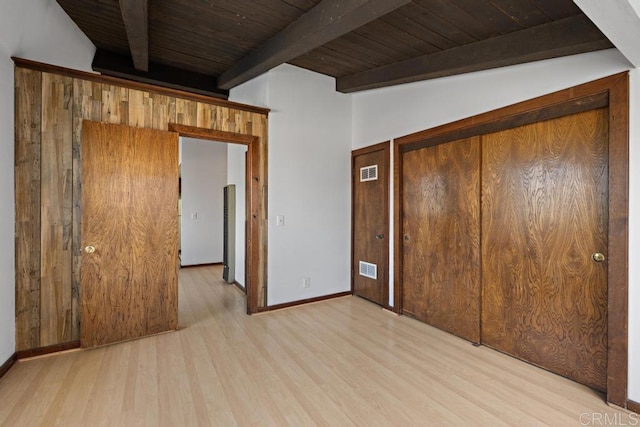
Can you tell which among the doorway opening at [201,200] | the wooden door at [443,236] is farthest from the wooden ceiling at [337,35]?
the doorway opening at [201,200]

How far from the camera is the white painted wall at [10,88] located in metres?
2.19

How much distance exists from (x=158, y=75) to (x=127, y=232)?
2147mm

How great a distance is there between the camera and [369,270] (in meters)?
4.06

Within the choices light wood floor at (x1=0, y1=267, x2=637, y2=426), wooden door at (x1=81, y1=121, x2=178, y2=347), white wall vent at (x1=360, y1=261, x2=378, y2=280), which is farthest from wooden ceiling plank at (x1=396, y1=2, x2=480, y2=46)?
light wood floor at (x1=0, y1=267, x2=637, y2=426)

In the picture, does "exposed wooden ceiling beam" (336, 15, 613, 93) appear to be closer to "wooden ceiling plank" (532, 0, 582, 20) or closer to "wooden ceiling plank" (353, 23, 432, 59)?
"wooden ceiling plank" (532, 0, 582, 20)

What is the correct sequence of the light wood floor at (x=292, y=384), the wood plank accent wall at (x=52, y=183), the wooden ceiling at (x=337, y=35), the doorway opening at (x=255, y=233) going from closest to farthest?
1. the light wood floor at (x=292, y=384)
2. the wooden ceiling at (x=337, y=35)
3. the wood plank accent wall at (x=52, y=183)
4. the doorway opening at (x=255, y=233)

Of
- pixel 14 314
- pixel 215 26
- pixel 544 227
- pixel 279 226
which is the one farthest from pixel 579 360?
pixel 14 314

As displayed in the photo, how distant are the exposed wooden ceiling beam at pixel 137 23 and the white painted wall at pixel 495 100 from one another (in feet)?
8.48

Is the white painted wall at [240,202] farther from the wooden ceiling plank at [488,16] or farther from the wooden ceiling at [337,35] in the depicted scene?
the wooden ceiling plank at [488,16]

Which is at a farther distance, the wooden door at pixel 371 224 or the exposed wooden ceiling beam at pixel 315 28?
the wooden door at pixel 371 224

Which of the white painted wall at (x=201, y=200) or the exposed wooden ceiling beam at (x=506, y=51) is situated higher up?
the exposed wooden ceiling beam at (x=506, y=51)

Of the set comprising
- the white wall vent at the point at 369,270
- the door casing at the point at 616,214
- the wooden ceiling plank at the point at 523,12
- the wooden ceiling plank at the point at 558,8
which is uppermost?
the wooden ceiling plank at the point at 523,12

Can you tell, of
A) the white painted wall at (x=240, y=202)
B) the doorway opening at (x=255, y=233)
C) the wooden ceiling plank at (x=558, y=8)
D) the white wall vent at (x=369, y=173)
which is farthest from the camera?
the white painted wall at (x=240, y=202)

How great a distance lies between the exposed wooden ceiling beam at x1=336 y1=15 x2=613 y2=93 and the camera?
2.02m
